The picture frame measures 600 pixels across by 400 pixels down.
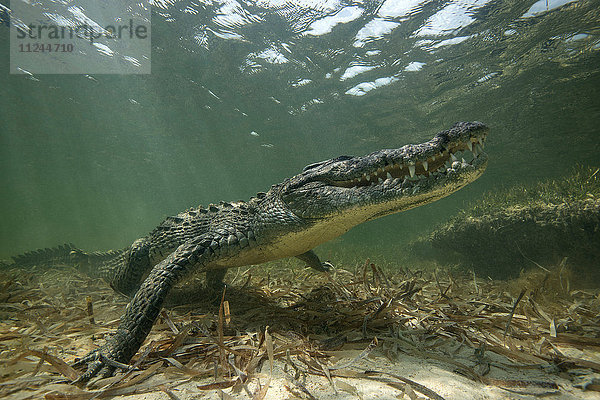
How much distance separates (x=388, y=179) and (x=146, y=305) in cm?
205

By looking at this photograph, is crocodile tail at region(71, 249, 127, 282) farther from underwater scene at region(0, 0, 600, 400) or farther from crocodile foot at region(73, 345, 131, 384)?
crocodile foot at region(73, 345, 131, 384)

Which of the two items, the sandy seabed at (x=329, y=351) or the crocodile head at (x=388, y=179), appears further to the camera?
the crocodile head at (x=388, y=179)

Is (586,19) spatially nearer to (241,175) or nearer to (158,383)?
(158,383)

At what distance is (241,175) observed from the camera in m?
32.7

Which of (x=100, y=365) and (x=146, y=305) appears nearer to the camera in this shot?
(x=100, y=365)

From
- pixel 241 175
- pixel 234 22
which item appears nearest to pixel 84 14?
pixel 234 22

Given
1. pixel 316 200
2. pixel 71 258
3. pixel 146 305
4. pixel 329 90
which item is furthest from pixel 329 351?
pixel 329 90

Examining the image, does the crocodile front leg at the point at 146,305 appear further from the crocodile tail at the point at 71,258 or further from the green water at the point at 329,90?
the green water at the point at 329,90

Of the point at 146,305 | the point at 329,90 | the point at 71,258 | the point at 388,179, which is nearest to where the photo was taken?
the point at 146,305

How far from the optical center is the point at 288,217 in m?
2.54

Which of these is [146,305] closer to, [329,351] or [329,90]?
[329,351]

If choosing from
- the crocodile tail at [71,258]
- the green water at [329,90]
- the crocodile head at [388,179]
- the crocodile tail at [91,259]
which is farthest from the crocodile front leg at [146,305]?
the green water at [329,90]

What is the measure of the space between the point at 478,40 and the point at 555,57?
3770mm

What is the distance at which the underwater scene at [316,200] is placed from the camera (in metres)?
1.56
